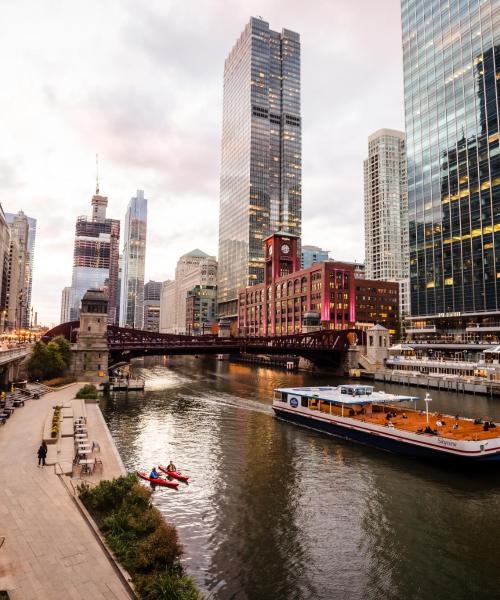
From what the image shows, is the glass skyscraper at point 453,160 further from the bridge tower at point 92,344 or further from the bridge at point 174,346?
the bridge tower at point 92,344

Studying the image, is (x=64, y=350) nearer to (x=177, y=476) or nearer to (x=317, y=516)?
(x=177, y=476)

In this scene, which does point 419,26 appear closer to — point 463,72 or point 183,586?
point 463,72

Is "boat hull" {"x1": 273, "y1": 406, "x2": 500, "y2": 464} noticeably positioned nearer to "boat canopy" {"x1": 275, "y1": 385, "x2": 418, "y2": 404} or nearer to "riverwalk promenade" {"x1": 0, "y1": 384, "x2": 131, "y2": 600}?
"boat canopy" {"x1": 275, "y1": 385, "x2": 418, "y2": 404}

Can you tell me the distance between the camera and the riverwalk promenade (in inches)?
606

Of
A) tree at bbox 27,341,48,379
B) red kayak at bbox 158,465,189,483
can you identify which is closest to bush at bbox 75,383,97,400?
tree at bbox 27,341,48,379

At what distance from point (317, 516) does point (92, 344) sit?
227ft

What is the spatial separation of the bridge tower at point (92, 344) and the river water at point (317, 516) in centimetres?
3673

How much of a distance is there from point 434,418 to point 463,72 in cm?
14491

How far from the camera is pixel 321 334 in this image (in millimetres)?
127312

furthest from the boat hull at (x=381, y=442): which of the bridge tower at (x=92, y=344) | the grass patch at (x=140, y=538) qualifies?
the bridge tower at (x=92, y=344)

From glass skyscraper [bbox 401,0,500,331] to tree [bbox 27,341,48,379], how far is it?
402ft

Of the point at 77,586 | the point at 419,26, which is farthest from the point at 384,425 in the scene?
the point at 419,26

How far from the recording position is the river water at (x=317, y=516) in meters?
19.9

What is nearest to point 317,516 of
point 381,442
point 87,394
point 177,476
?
point 177,476
